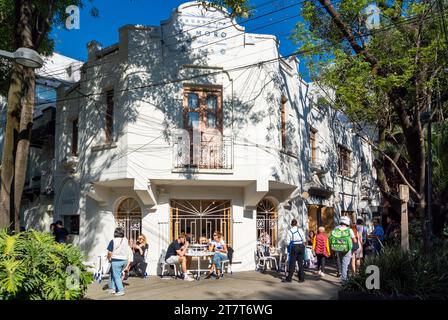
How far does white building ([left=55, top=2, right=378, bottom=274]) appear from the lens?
545 inches

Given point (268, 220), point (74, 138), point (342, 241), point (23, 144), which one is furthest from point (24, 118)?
point (268, 220)

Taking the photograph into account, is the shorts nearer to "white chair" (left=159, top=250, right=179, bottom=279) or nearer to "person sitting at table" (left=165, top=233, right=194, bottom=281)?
"person sitting at table" (left=165, top=233, right=194, bottom=281)

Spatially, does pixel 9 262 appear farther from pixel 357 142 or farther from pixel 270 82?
pixel 357 142

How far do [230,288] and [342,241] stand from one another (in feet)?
9.87

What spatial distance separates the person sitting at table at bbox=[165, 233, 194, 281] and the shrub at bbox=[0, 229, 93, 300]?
200 inches

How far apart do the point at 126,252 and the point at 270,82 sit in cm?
731

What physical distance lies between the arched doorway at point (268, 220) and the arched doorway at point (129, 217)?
3.90 meters

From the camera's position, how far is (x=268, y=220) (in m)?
15.5

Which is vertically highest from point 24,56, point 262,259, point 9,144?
point 24,56

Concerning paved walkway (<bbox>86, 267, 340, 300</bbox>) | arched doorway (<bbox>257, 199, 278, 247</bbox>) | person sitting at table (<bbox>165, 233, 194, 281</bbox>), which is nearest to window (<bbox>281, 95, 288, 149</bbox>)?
arched doorway (<bbox>257, 199, 278, 247</bbox>)

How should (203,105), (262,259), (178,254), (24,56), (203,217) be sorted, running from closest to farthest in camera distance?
(24,56), (178,254), (262,259), (203,105), (203,217)

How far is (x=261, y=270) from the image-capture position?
47.3ft

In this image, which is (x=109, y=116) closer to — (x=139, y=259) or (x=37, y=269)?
(x=139, y=259)

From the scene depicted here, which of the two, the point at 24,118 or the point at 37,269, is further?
the point at 24,118
